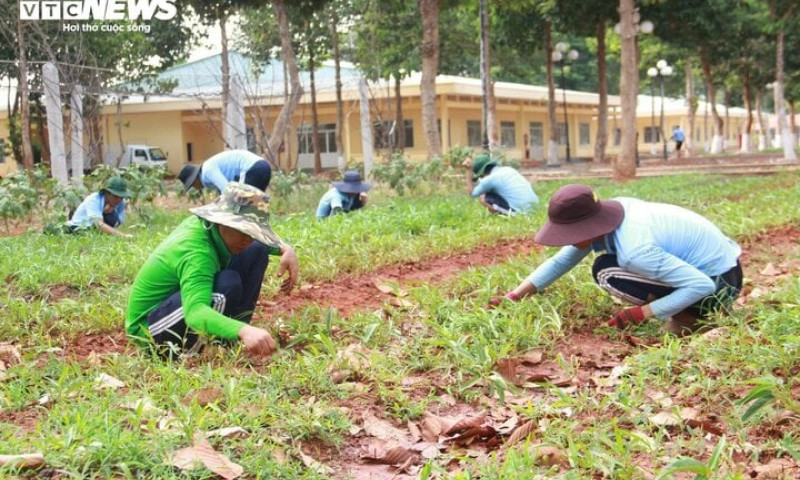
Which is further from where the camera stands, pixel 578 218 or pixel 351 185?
pixel 351 185

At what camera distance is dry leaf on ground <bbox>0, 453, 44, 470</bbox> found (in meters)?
2.62

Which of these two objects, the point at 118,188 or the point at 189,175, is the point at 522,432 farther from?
the point at 118,188

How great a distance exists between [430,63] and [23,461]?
49.8 feet

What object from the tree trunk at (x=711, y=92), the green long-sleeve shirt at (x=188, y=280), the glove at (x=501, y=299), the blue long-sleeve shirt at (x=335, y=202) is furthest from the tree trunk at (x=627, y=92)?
the green long-sleeve shirt at (x=188, y=280)

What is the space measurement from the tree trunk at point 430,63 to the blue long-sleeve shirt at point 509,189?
276 inches

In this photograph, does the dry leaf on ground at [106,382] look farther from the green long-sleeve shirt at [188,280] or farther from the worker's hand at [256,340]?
the worker's hand at [256,340]

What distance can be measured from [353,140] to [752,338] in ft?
96.4

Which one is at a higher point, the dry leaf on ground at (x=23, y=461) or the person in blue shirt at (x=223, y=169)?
the person in blue shirt at (x=223, y=169)

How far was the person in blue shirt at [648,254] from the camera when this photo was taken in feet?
13.6

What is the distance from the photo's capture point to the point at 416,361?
4004mm

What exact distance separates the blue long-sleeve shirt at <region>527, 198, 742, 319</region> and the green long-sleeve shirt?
1880 millimetres

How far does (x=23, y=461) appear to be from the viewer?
2.64 m

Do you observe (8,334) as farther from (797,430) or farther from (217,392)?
(797,430)

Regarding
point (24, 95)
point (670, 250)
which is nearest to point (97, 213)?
point (670, 250)
